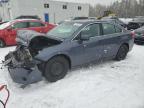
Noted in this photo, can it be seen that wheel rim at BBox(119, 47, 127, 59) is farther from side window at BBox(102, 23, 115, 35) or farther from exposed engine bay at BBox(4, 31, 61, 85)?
exposed engine bay at BBox(4, 31, 61, 85)

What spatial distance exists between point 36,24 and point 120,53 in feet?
19.9

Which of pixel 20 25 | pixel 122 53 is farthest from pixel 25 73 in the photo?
pixel 20 25

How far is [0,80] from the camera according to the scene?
17.0ft

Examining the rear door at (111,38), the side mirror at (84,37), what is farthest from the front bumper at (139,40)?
the side mirror at (84,37)

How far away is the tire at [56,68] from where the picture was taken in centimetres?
489

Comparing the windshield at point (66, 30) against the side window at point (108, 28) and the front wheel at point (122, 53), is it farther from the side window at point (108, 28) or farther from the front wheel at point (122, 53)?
the front wheel at point (122, 53)

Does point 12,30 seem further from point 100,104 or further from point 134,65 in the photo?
point 100,104

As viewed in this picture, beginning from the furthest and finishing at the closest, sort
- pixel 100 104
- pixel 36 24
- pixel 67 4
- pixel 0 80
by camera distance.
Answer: pixel 67 4, pixel 36 24, pixel 0 80, pixel 100 104

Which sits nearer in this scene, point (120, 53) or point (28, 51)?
point (28, 51)

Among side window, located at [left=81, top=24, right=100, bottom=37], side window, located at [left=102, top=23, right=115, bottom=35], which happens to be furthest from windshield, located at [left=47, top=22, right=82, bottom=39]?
side window, located at [left=102, top=23, right=115, bottom=35]

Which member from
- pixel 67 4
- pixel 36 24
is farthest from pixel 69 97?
pixel 67 4

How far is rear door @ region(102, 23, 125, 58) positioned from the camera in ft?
20.2

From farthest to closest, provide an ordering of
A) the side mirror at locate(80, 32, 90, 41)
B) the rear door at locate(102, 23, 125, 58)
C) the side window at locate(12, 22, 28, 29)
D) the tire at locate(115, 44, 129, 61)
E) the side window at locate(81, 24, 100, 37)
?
the side window at locate(12, 22, 28, 29)
the tire at locate(115, 44, 129, 61)
the rear door at locate(102, 23, 125, 58)
the side window at locate(81, 24, 100, 37)
the side mirror at locate(80, 32, 90, 41)

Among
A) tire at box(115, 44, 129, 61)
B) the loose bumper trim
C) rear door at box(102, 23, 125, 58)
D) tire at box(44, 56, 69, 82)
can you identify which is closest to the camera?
the loose bumper trim
